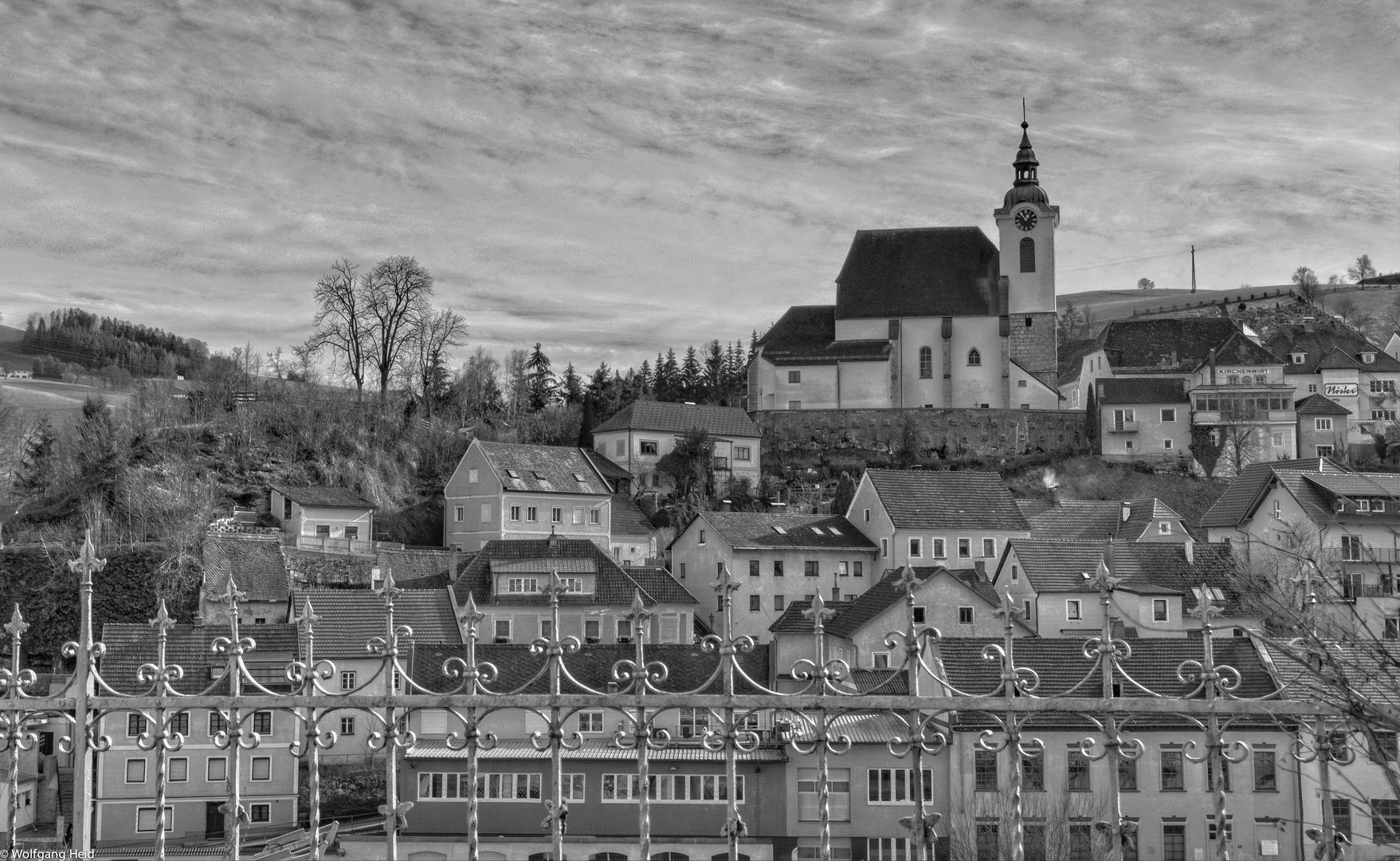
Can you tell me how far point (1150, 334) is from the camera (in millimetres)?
69562

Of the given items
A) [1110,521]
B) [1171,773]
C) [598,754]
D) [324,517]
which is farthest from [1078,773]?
[1110,521]

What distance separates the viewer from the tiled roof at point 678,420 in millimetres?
57781

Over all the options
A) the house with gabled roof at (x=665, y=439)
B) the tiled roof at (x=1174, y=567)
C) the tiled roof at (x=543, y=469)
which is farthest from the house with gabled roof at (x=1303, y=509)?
the tiled roof at (x=543, y=469)

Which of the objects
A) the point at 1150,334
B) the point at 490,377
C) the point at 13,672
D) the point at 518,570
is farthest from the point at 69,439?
the point at 1150,334

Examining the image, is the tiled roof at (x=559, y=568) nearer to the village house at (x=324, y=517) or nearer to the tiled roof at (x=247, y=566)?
the village house at (x=324, y=517)

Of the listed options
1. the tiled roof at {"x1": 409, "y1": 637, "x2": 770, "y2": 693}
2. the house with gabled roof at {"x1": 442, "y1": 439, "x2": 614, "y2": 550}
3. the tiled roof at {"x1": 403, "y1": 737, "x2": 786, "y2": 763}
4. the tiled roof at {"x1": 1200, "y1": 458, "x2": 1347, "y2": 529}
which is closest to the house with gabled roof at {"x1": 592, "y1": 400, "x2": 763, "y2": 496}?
the house with gabled roof at {"x1": 442, "y1": 439, "x2": 614, "y2": 550}

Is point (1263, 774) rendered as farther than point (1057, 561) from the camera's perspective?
No

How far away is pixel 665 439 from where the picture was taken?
58.0m

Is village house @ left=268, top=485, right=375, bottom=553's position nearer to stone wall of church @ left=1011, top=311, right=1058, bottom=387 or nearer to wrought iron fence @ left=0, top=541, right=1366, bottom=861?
wrought iron fence @ left=0, top=541, right=1366, bottom=861

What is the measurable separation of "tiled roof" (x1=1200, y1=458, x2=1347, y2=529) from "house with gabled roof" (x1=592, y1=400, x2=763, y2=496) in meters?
20.2

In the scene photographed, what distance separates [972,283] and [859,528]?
25274 mm

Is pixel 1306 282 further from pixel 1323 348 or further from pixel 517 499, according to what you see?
pixel 517 499

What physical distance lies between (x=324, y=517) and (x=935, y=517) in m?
21.7

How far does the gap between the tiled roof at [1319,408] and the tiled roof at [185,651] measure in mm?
53177
